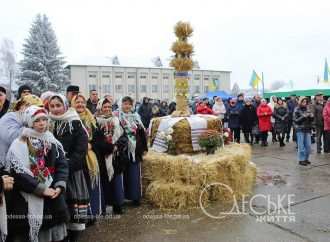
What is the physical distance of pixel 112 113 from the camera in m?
4.23

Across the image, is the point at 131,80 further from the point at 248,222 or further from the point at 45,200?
the point at 45,200

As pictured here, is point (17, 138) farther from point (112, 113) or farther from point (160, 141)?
point (160, 141)

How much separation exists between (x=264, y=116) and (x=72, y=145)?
8360 millimetres

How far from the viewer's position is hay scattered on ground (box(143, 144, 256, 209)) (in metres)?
4.55

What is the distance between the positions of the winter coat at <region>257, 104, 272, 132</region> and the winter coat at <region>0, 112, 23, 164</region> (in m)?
8.78

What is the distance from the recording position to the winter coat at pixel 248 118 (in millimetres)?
10773

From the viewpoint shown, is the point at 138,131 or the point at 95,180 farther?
the point at 138,131

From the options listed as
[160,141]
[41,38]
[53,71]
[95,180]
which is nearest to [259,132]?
[160,141]

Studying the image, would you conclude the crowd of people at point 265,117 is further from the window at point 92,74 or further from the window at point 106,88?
the window at point 106,88

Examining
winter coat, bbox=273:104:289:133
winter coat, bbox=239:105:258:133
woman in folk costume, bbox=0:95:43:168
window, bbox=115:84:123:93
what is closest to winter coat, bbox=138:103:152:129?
winter coat, bbox=239:105:258:133

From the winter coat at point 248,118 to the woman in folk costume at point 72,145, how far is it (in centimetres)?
831

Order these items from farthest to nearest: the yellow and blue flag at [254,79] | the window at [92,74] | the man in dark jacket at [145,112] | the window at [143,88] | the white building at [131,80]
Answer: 1. the window at [143,88]
2. the window at [92,74]
3. the white building at [131,80]
4. the yellow and blue flag at [254,79]
5. the man in dark jacket at [145,112]

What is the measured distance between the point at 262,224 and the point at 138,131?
2074 mm

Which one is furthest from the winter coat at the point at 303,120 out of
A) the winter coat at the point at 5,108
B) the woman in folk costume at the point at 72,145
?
the winter coat at the point at 5,108
